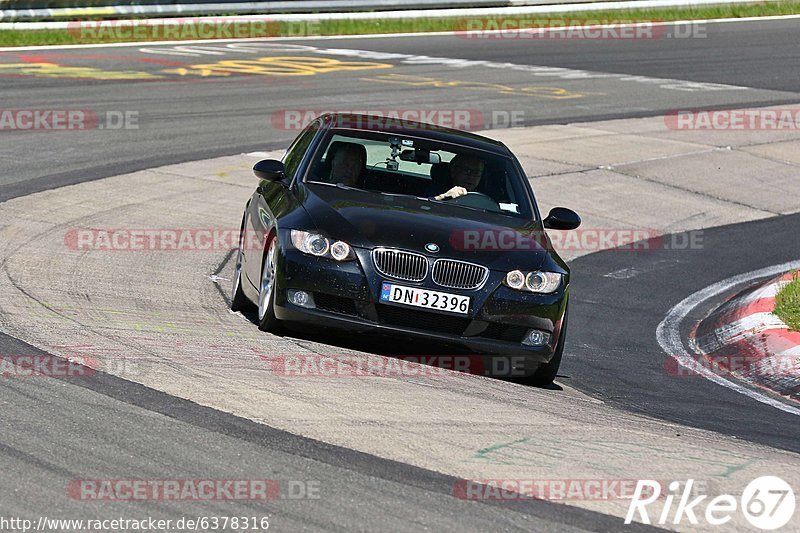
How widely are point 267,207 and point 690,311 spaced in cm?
443

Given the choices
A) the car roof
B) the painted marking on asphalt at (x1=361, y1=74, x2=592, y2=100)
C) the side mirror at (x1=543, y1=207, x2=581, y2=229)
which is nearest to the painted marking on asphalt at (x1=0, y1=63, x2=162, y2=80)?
the painted marking on asphalt at (x1=361, y1=74, x2=592, y2=100)

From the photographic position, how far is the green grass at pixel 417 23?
26922 mm

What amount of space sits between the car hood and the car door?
26cm

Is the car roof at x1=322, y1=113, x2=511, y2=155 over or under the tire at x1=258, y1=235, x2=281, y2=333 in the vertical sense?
over

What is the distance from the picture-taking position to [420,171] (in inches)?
381

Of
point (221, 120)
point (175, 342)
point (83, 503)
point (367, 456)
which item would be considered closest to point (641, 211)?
point (221, 120)

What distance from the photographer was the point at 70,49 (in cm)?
2605

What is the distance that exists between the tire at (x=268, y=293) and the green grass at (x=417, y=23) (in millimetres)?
18605

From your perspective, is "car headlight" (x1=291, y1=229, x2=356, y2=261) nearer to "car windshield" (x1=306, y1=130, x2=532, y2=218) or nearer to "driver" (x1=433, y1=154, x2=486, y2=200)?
"car windshield" (x1=306, y1=130, x2=532, y2=218)

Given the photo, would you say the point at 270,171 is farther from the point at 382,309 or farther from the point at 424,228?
the point at 382,309

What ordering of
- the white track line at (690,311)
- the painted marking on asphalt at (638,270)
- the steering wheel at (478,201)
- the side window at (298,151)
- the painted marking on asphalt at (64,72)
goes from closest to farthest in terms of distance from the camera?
the white track line at (690,311), the steering wheel at (478,201), the side window at (298,151), the painted marking on asphalt at (638,270), the painted marking on asphalt at (64,72)

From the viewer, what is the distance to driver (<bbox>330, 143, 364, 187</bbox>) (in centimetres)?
949

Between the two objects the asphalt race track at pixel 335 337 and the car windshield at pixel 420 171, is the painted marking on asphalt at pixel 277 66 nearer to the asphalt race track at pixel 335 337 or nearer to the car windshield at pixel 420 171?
the asphalt race track at pixel 335 337

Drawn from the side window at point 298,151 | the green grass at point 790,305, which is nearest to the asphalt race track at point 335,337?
the green grass at point 790,305
